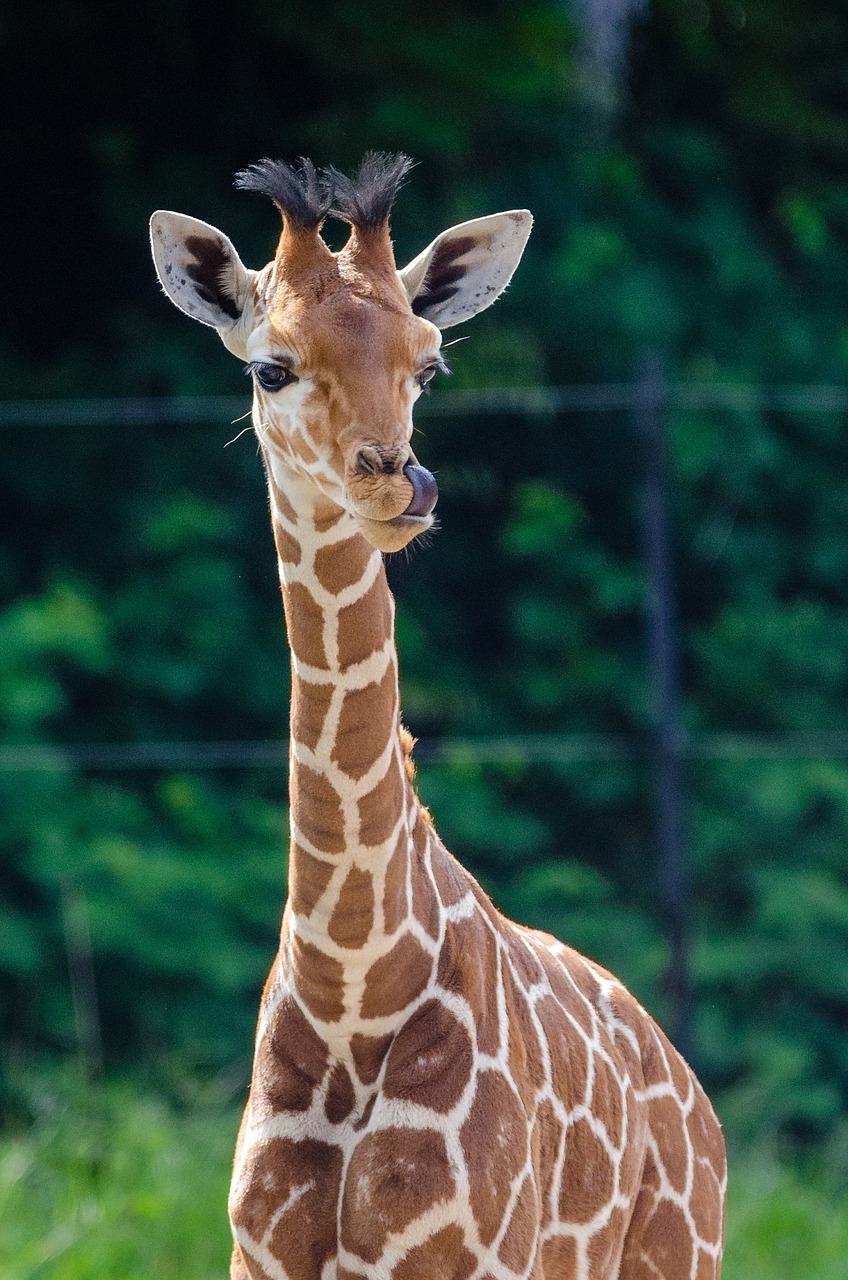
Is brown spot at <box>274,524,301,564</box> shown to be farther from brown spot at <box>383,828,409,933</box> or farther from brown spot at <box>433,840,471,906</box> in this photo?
brown spot at <box>433,840,471,906</box>

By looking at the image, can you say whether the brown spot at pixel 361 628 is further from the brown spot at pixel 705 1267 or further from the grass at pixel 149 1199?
the grass at pixel 149 1199

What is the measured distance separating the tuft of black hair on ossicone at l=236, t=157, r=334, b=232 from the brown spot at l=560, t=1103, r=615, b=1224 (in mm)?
1657

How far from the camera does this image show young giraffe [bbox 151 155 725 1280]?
2.73m

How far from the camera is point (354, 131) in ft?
28.9

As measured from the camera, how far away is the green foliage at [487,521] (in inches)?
309

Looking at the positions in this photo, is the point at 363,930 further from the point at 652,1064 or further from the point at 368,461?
the point at 652,1064

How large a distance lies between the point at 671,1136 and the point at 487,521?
5346mm

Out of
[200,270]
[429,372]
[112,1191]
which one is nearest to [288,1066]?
[429,372]

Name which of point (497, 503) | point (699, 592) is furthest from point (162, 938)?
point (699, 592)

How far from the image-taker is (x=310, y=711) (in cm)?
289

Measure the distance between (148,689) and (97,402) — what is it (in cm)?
156

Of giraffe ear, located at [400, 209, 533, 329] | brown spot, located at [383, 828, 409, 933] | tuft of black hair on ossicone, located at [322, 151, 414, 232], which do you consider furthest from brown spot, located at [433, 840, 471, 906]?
tuft of black hair on ossicone, located at [322, 151, 414, 232]

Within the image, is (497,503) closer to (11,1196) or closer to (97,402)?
(97,402)

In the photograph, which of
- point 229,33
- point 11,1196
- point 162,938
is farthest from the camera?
point 229,33
